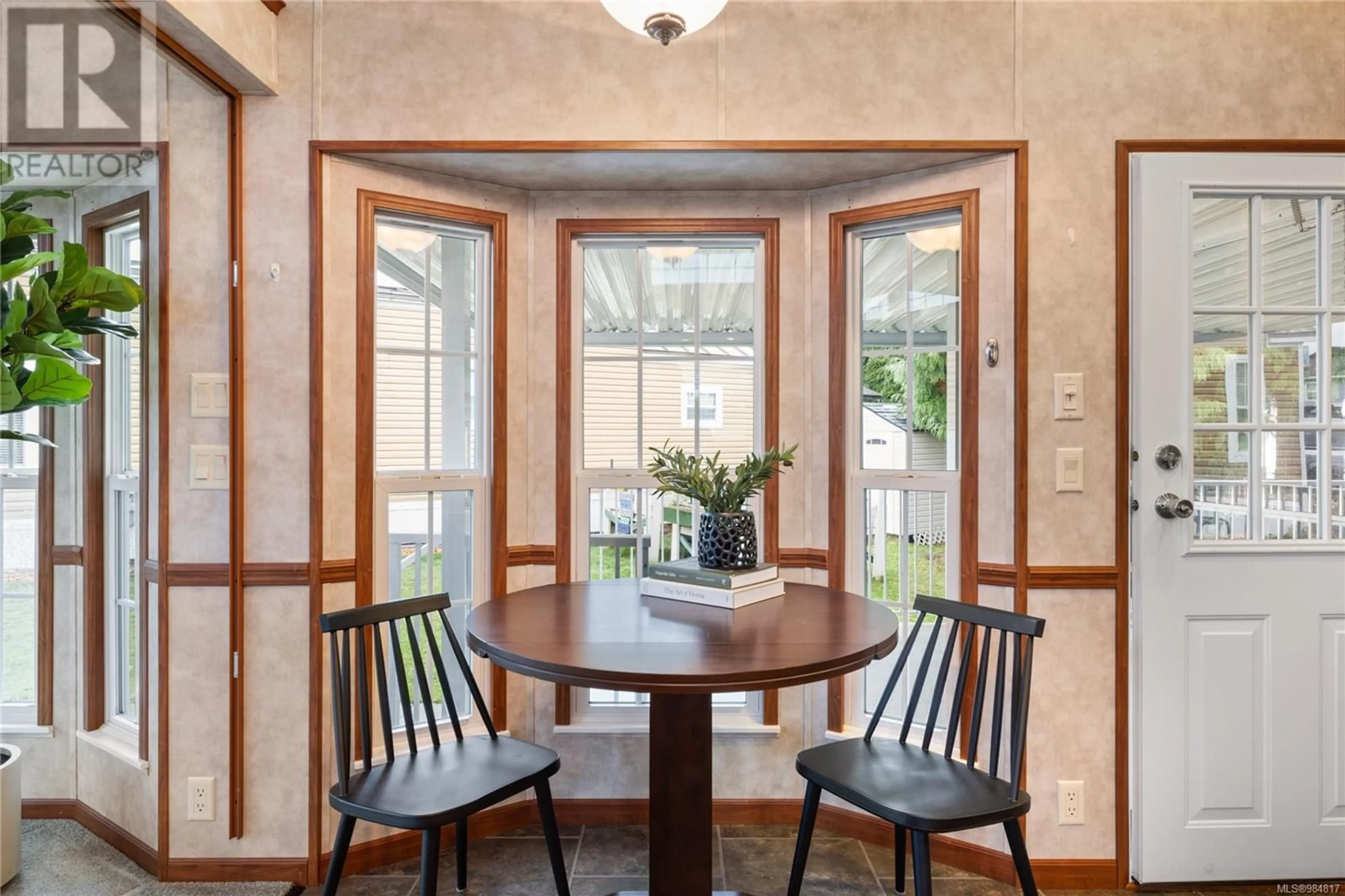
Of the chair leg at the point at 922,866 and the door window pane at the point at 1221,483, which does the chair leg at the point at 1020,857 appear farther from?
the door window pane at the point at 1221,483

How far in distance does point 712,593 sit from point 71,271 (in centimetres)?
191

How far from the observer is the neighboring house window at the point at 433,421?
7.94 ft

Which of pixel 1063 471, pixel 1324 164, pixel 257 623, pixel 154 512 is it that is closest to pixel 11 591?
pixel 154 512

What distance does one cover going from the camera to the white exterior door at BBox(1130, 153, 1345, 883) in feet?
7.18

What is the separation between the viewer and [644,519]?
8.79ft

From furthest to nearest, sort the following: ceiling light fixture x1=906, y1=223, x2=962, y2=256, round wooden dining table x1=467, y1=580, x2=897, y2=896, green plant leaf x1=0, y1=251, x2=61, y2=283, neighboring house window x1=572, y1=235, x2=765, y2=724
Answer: neighboring house window x1=572, y1=235, x2=765, y2=724 < ceiling light fixture x1=906, y1=223, x2=962, y2=256 < green plant leaf x1=0, y1=251, x2=61, y2=283 < round wooden dining table x1=467, y1=580, x2=897, y2=896

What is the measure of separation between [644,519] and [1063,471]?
1359 mm

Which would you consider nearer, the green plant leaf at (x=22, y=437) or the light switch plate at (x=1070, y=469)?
the green plant leaf at (x=22, y=437)

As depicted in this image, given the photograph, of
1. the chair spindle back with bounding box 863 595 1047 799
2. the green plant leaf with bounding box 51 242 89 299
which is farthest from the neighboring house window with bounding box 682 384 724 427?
the green plant leaf with bounding box 51 242 89 299

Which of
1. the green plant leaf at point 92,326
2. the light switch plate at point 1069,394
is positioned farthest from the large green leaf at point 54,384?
the light switch plate at point 1069,394

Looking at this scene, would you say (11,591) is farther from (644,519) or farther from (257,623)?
(644,519)

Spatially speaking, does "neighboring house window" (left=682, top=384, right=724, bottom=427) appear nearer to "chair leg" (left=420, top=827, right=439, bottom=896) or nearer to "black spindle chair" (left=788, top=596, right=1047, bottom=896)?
"black spindle chair" (left=788, top=596, right=1047, bottom=896)

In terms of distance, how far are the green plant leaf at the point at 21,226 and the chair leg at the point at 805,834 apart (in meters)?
2.53
